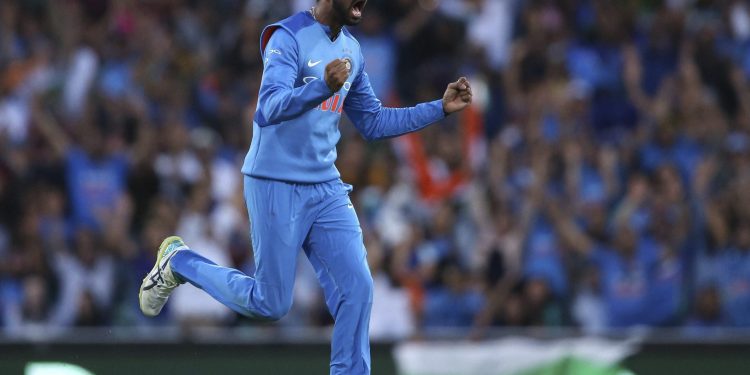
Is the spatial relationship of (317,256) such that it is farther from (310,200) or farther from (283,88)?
(283,88)

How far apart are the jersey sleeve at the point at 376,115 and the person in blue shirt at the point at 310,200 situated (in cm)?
7

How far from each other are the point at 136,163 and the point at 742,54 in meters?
5.99

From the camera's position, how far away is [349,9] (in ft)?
23.1

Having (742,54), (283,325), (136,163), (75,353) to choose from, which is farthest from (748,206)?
(75,353)

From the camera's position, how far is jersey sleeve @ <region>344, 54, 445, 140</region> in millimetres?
7508

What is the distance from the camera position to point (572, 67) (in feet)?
44.3

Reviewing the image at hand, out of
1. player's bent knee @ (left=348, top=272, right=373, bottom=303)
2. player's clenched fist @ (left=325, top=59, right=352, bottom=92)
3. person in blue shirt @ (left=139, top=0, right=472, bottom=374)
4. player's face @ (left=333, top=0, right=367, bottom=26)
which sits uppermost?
player's face @ (left=333, top=0, right=367, bottom=26)

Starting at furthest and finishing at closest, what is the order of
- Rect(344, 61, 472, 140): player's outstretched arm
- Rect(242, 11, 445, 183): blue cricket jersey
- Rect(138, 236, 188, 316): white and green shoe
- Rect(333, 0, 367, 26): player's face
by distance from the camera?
Rect(138, 236, 188, 316): white and green shoe < Rect(344, 61, 472, 140): player's outstretched arm < Rect(333, 0, 367, 26): player's face < Rect(242, 11, 445, 183): blue cricket jersey

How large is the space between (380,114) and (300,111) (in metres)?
0.97

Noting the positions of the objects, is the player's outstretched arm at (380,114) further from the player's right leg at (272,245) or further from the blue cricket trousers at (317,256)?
the player's right leg at (272,245)

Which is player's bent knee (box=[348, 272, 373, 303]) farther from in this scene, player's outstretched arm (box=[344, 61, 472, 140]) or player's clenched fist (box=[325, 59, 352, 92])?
player's clenched fist (box=[325, 59, 352, 92])

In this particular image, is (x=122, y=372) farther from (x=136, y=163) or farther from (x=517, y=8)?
(x=517, y=8)

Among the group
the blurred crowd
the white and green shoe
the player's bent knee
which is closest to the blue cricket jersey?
the player's bent knee

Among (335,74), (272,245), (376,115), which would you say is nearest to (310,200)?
(272,245)
